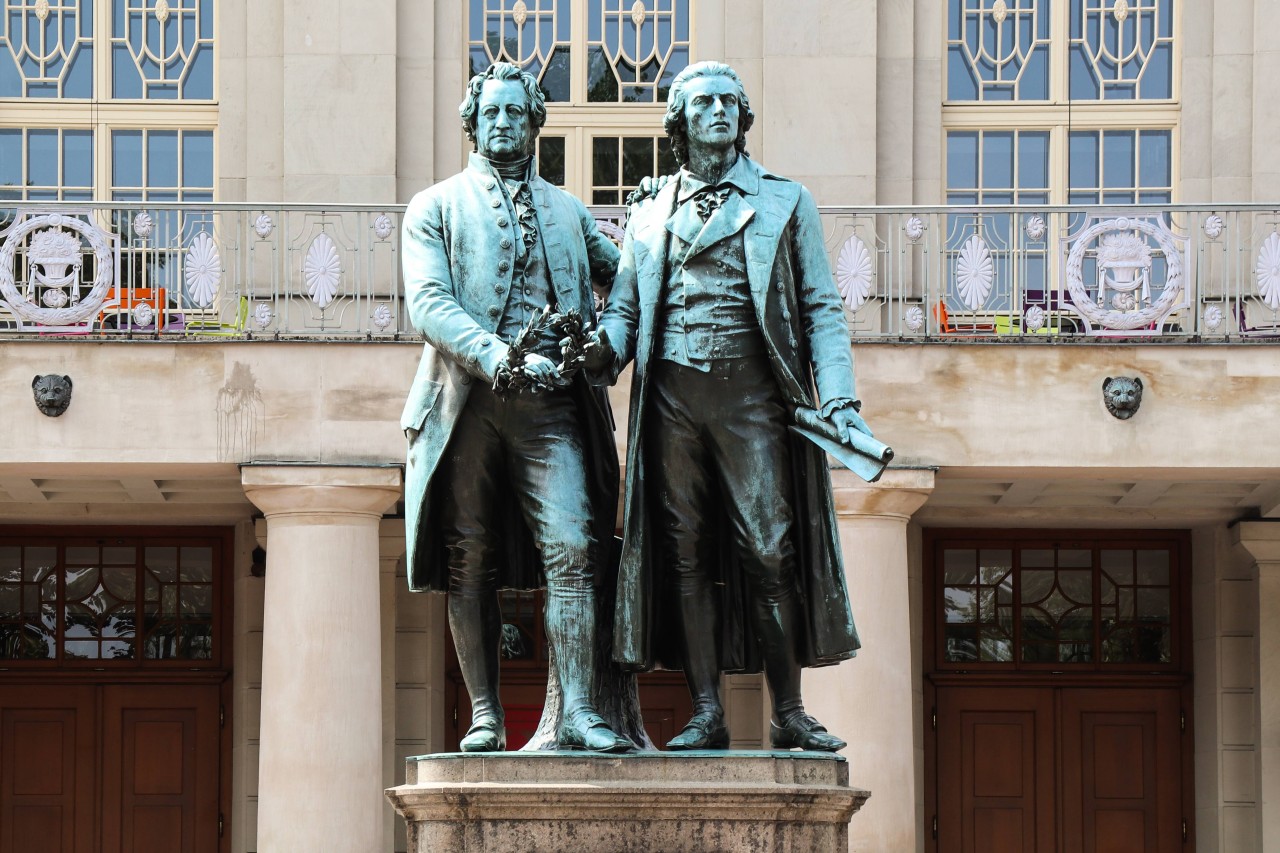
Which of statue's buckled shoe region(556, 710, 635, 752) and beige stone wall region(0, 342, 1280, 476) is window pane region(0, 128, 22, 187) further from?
statue's buckled shoe region(556, 710, 635, 752)

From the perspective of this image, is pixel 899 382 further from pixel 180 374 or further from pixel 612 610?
pixel 612 610

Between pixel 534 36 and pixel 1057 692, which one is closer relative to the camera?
pixel 534 36

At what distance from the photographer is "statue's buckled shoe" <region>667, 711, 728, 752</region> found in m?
9.84

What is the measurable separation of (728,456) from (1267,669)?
52.4 ft

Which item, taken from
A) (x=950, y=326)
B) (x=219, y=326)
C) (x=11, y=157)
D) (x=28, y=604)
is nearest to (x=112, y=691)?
(x=28, y=604)

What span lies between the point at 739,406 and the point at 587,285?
752 millimetres

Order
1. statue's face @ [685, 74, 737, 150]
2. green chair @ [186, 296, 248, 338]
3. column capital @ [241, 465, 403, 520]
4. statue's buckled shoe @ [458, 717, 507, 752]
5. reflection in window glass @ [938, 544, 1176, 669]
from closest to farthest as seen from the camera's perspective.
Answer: statue's buckled shoe @ [458, 717, 507, 752] < statue's face @ [685, 74, 737, 150] < column capital @ [241, 465, 403, 520] < green chair @ [186, 296, 248, 338] < reflection in window glass @ [938, 544, 1176, 669]

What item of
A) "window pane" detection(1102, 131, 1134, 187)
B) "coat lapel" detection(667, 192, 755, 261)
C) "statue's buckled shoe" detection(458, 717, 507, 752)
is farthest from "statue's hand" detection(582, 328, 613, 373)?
"window pane" detection(1102, 131, 1134, 187)

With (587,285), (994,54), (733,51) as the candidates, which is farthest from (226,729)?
(587,285)

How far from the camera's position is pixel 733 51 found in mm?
24484

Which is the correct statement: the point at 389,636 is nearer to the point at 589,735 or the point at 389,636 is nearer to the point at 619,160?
the point at 619,160

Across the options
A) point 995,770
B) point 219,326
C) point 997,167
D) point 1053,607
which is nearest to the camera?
point 219,326

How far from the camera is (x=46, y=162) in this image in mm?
25016

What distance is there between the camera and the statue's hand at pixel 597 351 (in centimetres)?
962
